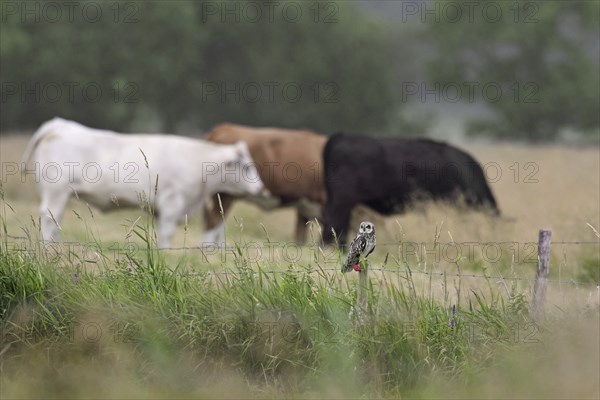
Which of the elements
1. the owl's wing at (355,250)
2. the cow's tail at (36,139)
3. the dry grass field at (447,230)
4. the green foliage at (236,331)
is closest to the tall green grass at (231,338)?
the green foliage at (236,331)

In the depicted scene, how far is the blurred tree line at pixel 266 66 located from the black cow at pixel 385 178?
18437 millimetres

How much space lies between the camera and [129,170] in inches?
465

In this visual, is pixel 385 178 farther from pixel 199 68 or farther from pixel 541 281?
pixel 199 68

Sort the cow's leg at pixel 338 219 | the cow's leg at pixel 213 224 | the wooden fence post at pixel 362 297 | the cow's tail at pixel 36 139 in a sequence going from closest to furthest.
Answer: the wooden fence post at pixel 362 297 < the cow's tail at pixel 36 139 < the cow's leg at pixel 338 219 < the cow's leg at pixel 213 224

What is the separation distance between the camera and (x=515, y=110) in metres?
35.0

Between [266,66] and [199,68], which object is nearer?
[199,68]

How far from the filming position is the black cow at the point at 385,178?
41.1 feet

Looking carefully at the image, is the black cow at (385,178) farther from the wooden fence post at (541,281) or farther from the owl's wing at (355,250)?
the owl's wing at (355,250)

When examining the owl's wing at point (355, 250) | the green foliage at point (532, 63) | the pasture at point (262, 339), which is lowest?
the green foliage at point (532, 63)

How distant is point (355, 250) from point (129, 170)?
625 centimetres

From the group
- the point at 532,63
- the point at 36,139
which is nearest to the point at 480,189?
the point at 36,139

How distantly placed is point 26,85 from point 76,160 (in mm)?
20054

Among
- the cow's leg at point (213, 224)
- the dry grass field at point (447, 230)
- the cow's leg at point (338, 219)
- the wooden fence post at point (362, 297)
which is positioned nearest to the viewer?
the wooden fence post at point (362, 297)

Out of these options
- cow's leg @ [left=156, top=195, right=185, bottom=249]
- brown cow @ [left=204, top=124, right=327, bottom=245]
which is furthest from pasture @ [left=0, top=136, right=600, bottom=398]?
brown cow @ [left=204, top=124, right=327, bottom=245]
